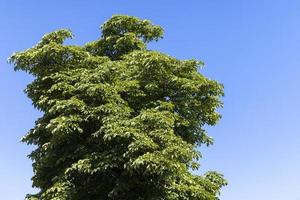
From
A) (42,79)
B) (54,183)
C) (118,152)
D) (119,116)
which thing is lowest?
(54,183)

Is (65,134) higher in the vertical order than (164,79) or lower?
lower

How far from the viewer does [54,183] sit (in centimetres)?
2898

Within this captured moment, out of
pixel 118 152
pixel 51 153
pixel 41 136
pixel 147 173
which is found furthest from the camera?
pixel 41 136

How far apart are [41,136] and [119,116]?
685 centimetres

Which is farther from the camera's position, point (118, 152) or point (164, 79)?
point (164, 79)

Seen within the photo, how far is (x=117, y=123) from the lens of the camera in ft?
88.6

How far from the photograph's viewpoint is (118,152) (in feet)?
90.9

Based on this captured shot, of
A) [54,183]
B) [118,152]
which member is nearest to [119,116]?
[118,152]

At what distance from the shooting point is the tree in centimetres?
2672

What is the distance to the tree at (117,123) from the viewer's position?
87.7 feet

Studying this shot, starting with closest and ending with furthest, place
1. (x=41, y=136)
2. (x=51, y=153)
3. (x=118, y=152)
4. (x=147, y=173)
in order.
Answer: (x=147, y=173), (x=118, y=152), (x=51, y=153), (x=41, y=136)

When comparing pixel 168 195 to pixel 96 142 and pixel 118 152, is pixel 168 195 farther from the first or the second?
pixel 96 142

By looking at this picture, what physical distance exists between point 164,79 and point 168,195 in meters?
7.67

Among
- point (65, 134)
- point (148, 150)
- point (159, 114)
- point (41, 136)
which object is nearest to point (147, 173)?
point (148, 150)
